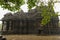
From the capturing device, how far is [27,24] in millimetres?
50375

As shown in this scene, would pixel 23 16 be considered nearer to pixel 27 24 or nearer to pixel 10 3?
pixel 27 24

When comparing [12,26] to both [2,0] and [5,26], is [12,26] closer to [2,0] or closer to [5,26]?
[5,26]

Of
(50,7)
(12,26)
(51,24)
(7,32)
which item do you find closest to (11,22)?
(12,26)

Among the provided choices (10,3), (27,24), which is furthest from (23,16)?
(10,3)

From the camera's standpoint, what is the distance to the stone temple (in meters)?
48.8

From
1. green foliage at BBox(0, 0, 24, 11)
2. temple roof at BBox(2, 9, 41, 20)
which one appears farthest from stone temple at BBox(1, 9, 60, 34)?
green foliage at BBox(0, 0, 24, 11)

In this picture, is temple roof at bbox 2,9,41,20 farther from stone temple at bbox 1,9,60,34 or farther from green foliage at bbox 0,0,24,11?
green foliage at bbox 0,0,24,11

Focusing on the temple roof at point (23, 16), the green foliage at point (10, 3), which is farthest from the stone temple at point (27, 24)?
the green foliage at point (10, 3)

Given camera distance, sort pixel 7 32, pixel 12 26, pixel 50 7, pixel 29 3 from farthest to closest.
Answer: pixel 12 26 < pixel 7 32 < pixel 50 7 < pixel 29 3

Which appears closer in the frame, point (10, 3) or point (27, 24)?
point (10, 3)

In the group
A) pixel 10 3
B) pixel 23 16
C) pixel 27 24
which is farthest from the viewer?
pixel 23 16

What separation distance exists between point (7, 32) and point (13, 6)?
36963 millimetres

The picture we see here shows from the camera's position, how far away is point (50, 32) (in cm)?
4803

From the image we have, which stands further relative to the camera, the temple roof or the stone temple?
the temple roof
